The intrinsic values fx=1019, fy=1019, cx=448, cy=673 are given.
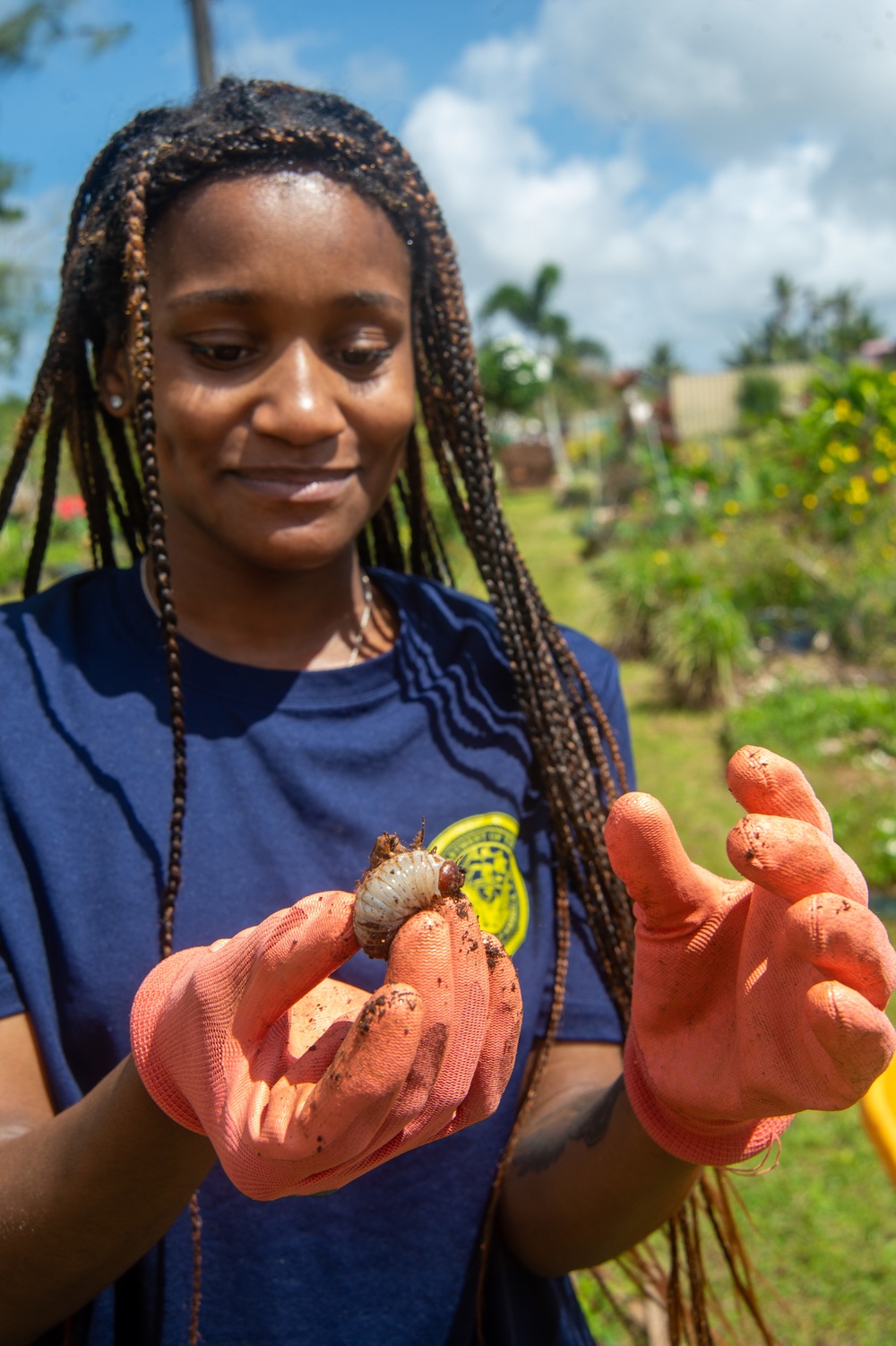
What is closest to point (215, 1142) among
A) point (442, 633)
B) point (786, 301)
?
point (442, 633)

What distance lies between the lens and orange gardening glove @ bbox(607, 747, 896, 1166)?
0.95 metres

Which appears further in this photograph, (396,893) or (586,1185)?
(586,1185)

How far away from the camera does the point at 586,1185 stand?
144 cm

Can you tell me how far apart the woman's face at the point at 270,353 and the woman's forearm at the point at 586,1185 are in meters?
0.93

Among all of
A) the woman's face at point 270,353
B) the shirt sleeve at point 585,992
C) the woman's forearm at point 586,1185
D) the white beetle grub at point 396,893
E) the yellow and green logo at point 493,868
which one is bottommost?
the woman's forearm at point 586,1185

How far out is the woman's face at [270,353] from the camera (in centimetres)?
146

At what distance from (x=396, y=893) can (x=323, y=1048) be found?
0.17 meters

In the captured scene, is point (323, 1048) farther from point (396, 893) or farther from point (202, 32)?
point (202, 32)

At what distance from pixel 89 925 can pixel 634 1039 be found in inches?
28.8

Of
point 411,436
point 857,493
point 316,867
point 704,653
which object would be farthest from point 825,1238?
point 857,493

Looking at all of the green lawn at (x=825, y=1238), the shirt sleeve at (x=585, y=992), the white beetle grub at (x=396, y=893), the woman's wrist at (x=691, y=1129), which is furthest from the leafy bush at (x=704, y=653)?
the white beetle grub at (x=396, y=893)

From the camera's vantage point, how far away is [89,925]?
4.51 feet

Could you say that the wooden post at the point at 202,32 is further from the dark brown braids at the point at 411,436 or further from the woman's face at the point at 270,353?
the woman's face at the point at 270,353

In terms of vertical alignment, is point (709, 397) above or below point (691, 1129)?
above
